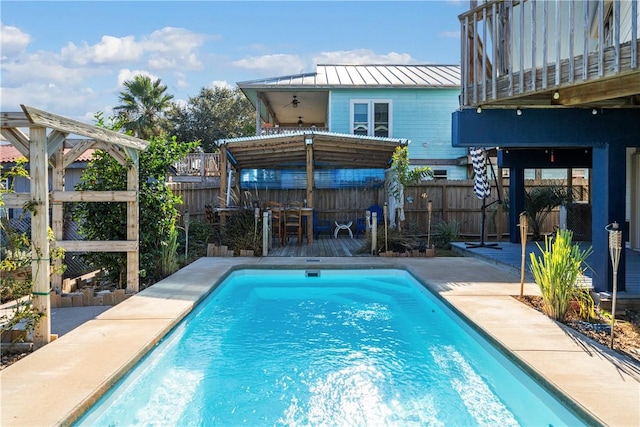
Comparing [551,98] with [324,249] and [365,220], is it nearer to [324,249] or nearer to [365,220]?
[324,249]

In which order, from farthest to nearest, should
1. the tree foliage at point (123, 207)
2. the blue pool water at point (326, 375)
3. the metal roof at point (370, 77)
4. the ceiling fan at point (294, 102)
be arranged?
the ceiling fan at point (294, 102) → the metal roof at point (370, 77) → the tree foliage at point (123, 207) → the blue pool water at point (326, 375)

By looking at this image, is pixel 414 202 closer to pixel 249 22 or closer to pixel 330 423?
pixel 249 22

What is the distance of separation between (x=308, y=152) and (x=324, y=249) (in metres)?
2.54

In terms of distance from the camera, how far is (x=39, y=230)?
4.58 meters

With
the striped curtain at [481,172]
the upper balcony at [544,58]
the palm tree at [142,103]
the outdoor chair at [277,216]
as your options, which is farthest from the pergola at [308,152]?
the palm tree at [142,103]

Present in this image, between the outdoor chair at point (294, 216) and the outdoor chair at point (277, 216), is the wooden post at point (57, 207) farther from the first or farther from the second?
the outdoor chair at point (294, 216)

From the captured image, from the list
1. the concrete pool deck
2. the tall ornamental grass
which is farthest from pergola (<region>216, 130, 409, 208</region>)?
the tall ornamental grass

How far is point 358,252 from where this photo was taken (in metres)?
11.1

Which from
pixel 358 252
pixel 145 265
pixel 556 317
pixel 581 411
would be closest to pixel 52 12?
pixel 145 265

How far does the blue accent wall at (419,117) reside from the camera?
1597 cm

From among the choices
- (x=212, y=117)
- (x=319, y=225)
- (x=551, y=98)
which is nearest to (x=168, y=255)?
(x=551, y=98)

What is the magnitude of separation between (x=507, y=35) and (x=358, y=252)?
6.11 metres

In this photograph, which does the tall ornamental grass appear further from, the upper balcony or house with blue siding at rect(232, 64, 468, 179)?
house with blue siding at rect(232, 64, 468, 179)

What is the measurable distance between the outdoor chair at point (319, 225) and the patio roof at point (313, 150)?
1.66 m
